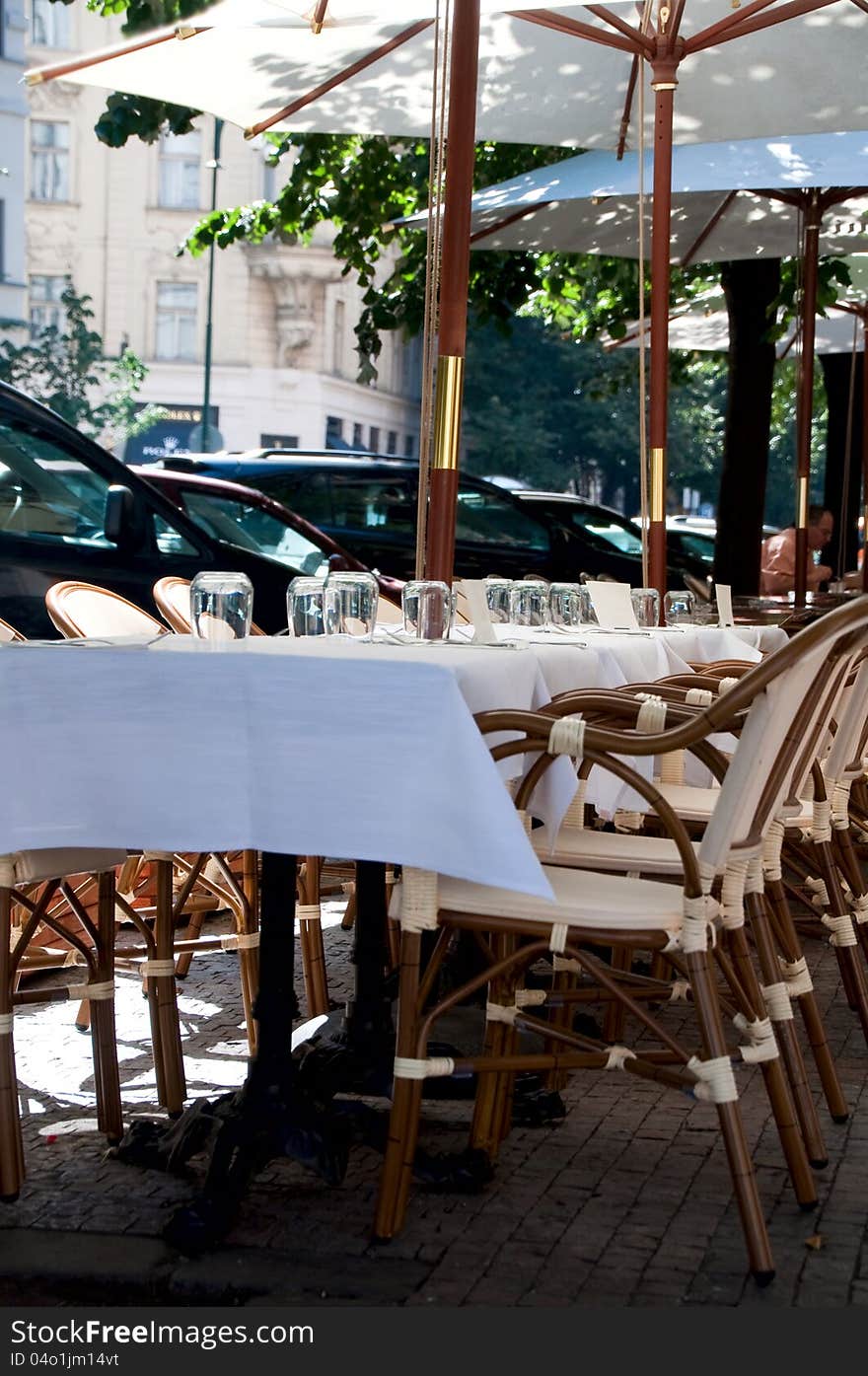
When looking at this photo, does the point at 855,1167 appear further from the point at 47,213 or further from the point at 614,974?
the point at 47,213

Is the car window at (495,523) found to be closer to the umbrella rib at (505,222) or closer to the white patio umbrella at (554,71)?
the umbrella rib at (505,222)

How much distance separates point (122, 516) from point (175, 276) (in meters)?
47.4

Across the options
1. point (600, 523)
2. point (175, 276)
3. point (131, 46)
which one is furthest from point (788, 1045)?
point (175, 276)

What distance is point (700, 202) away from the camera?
435 inches

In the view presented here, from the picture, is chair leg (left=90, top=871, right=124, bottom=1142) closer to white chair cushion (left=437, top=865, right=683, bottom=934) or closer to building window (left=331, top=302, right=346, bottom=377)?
white chair cushion (left=437, top=865, right=683, bottom=934)

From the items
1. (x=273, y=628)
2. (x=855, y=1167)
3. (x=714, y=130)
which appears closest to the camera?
(x=855, y=1167)

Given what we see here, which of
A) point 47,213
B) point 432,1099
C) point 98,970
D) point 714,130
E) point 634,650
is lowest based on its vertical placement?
point 432,1099

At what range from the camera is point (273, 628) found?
33.4 ft

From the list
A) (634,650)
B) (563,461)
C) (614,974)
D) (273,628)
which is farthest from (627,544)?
(563,461)

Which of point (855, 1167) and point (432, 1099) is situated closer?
point (855, 1167)

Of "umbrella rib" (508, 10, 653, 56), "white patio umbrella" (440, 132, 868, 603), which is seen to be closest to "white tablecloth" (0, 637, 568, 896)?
"umbrella rib" (508, 10, 653, 56)

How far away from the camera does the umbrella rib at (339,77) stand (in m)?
8.09

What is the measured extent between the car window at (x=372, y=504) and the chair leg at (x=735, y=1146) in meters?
11.2

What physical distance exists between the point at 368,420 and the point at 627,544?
128 feet
